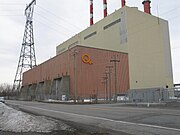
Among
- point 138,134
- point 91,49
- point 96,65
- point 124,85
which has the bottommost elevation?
point 138,134

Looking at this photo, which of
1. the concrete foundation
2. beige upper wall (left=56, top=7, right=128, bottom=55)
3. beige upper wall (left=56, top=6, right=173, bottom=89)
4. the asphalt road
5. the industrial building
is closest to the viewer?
the asphalt road

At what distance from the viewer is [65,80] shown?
62875 mm

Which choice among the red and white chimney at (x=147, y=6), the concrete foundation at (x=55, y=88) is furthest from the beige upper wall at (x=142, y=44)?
the concrete foundation at (x=55, y=88)

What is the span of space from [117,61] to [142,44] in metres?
15.7

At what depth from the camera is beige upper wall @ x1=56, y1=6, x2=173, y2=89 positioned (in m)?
70.8

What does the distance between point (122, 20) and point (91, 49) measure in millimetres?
15945

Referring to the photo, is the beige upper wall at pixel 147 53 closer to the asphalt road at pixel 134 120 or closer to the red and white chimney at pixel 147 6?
the red and white chimney at pixel 147 6

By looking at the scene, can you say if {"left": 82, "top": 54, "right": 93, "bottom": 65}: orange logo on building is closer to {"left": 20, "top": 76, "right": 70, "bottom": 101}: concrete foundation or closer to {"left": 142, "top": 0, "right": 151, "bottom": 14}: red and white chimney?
{"left": 20, "top": 76, "right": 70, "bottom": 101}: concrete foundation

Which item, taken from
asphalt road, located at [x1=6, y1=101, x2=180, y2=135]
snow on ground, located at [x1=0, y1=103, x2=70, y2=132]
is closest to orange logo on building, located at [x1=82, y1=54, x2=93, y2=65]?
asphalt road, located at [x1=6, y1=101, x2=180, y2=135]

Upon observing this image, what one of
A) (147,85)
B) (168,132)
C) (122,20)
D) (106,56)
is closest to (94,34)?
(122,20)

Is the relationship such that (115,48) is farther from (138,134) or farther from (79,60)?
(138,134)

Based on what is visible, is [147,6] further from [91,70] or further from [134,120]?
[134,120]

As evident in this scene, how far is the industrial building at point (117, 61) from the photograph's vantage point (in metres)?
62.1

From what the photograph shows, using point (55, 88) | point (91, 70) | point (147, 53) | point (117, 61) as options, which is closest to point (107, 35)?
point (147, 53)
